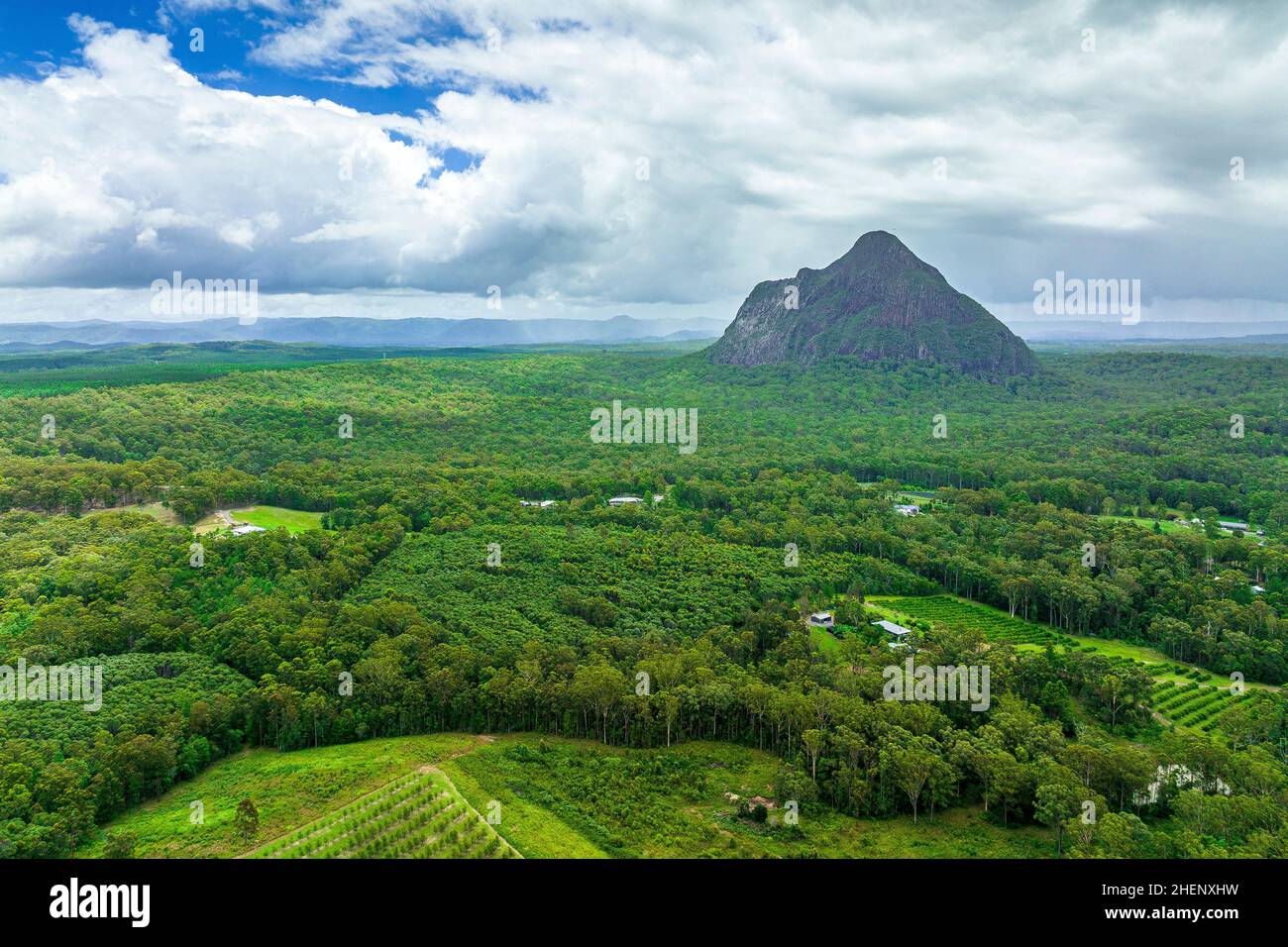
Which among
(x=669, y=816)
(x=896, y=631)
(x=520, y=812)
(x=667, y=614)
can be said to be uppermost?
(x=667, y=614)

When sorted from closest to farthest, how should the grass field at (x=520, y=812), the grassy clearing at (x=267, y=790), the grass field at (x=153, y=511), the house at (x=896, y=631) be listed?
the grass field at (x=520, y=812) < the grassy clearing at (x=267, y=790) < the house at (x=896, y=631) < the grass field at (x=153, y=511)

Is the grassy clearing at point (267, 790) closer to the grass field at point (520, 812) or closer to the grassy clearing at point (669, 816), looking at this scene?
the grass field at point (520, 812)

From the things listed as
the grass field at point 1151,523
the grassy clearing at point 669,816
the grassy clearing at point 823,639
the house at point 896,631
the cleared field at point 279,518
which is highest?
the cleared field at point 279,518

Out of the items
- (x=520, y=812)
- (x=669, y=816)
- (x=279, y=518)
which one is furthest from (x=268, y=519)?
(x=669, y=816)

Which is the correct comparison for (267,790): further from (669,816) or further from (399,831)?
(669,816)

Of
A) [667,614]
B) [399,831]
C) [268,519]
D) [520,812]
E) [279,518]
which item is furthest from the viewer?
[279,518]

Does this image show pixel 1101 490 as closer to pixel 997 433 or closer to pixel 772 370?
pixel 997 433

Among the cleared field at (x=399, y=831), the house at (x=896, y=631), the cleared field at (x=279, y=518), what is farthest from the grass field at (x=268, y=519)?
the house at (x=896, y=631)
